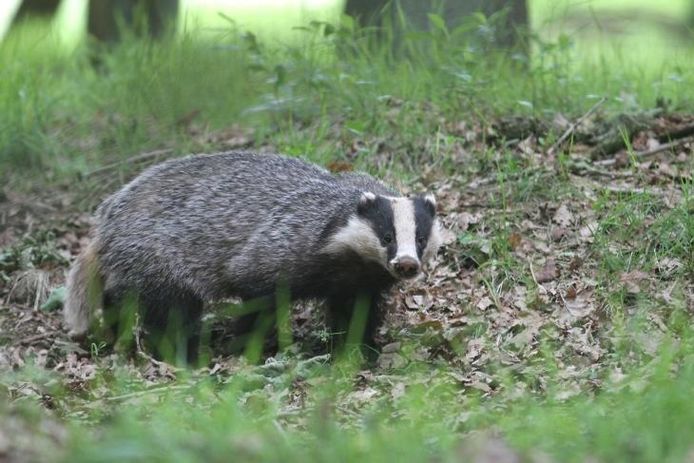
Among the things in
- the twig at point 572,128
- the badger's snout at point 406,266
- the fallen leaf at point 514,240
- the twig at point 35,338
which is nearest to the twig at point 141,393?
the badger's snout at point 406,266

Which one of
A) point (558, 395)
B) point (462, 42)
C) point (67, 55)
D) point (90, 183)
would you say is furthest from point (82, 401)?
point (67, 55)

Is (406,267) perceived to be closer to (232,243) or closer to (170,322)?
(232,243)

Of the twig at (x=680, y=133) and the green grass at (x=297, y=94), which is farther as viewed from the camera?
the green grass at (x=297, y=94)

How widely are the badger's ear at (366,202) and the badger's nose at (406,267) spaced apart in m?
0.47

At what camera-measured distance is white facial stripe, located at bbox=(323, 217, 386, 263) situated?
5387mm

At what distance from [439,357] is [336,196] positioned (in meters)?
1.06

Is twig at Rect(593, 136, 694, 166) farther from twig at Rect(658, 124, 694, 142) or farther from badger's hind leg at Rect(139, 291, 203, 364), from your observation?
badger's hind leg at Rect(139, 291, 203, 364)

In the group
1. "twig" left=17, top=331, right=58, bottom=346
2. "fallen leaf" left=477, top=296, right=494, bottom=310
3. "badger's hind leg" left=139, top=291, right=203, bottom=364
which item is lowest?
"twig" left=17, top=331, right=58, bottom=346

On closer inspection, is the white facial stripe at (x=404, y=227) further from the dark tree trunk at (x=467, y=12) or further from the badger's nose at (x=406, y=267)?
the dark tree trunk at (x=467, y=12)

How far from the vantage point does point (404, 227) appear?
Result: 532cm

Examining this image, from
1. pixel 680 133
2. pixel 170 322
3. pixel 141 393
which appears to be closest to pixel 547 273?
pixel 680 133

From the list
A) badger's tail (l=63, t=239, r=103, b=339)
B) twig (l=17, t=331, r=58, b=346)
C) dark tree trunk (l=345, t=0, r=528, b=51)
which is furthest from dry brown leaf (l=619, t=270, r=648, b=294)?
twig (l=17, t=331, r=58, b=346)

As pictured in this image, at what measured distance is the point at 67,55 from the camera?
9.59m

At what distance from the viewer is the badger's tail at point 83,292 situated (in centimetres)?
609
